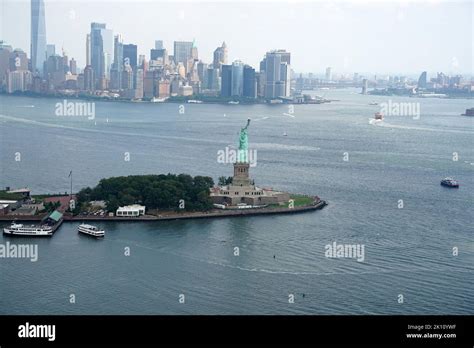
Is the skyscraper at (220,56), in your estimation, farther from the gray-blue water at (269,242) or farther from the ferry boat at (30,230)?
the ferry boat at (30,230)

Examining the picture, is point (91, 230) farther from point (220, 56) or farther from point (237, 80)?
point (220, 56)

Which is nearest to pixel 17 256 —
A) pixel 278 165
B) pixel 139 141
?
pixel 278 165

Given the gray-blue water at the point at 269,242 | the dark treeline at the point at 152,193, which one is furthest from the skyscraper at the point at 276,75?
the dark treeline at the point at 152,193

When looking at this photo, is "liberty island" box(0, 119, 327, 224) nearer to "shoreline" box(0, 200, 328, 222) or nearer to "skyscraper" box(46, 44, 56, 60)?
"shoreline" box(0, 200, 328, 222)

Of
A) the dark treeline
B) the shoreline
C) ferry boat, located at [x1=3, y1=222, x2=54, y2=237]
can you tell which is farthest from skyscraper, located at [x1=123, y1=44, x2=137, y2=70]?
ferry boat, located at [x1=3, y1=222, x2=54, y2=237]
